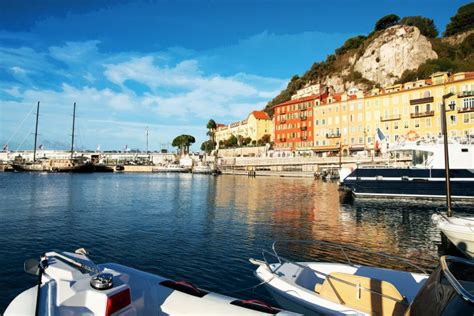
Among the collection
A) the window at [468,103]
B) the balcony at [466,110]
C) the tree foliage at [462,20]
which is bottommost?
the balcony at [466,110]

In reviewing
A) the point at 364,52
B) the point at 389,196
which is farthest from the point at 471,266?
the point at 364,52

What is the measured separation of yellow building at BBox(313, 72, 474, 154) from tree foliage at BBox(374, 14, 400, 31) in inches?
1877

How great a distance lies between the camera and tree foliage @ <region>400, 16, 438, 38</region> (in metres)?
113

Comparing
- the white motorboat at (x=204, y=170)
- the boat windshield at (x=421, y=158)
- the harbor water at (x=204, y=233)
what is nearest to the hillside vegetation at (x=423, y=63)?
the white motorboat at (x=204, y=170)

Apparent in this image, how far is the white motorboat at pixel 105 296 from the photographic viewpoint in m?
4.91

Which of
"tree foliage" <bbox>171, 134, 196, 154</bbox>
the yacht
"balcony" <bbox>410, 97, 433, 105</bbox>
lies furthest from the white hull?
"tree foliage" <bbox>171, 134, 196, 154</bbox>

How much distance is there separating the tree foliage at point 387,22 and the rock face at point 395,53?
12.8 m

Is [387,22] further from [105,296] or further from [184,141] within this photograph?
[105,296]

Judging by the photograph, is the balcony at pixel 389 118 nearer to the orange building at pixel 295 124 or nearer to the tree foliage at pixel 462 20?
the orange building at pixel 295 124

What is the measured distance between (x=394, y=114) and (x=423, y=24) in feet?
188

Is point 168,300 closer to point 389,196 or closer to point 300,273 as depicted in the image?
point 300,273

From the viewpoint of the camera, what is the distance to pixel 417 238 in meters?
20.0

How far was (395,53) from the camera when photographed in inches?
4082

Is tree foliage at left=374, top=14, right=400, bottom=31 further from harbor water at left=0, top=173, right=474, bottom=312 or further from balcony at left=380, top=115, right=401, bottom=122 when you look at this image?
harbor water at left=0, top=173, right=474, bottom=312
